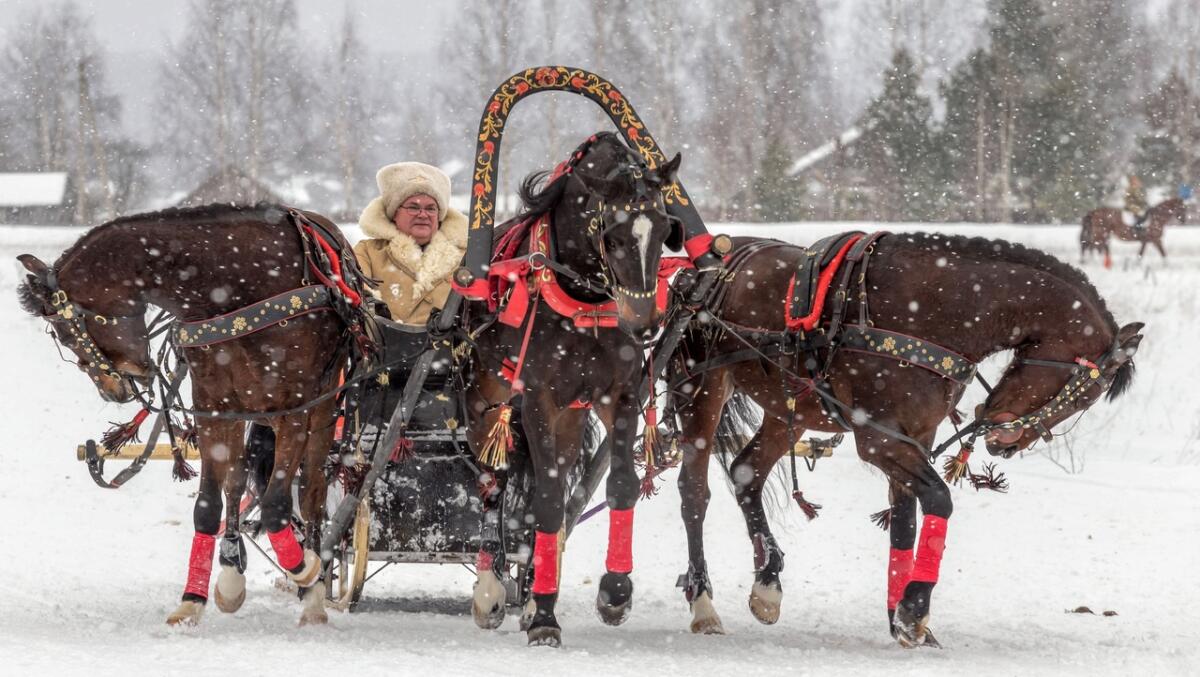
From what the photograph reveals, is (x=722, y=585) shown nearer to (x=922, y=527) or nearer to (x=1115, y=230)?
(x=922, y=527)

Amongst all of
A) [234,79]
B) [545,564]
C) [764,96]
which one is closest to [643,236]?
[545,564]

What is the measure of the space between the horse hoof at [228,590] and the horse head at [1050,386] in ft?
10.5

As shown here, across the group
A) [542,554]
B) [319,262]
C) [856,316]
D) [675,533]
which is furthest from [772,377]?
[675,533]

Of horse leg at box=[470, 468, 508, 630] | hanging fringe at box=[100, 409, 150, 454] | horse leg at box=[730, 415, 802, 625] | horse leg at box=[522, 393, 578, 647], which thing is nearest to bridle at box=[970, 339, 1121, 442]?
horse leg at box=[730, 415, 802, 625]

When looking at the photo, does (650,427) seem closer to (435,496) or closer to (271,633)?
(435,496)

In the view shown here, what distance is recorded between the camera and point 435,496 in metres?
6.40

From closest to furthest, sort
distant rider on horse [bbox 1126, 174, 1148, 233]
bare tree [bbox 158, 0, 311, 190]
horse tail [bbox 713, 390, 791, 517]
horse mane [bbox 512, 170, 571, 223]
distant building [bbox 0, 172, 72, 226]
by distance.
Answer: horse mane [bbox 512, 170, 571, 223] < horse tail [bbox 713, 390, 791, 517] < distant rider on horse [bbox 1126, 174, 1148, 233] < bare tree [bbox 158, 0, 311, 190] < distant building [bbox 0, 172, 72, 226]

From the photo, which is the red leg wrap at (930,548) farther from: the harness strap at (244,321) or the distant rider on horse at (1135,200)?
the distant rider on horse at (1135,200)

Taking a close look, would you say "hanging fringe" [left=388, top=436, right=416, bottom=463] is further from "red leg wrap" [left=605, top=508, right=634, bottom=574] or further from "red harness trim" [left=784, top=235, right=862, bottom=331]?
"red harness trim" [left=784, top=235, right=862, bottom=331]

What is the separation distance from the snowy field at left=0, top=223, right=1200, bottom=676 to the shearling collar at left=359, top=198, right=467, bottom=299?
59.6 inches

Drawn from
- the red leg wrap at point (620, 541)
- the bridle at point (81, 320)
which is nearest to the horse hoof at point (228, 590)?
the bridle at point (81, 320)

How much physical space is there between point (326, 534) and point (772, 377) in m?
2.13

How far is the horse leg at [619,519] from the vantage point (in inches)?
211

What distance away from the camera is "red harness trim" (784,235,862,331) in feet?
19.3
